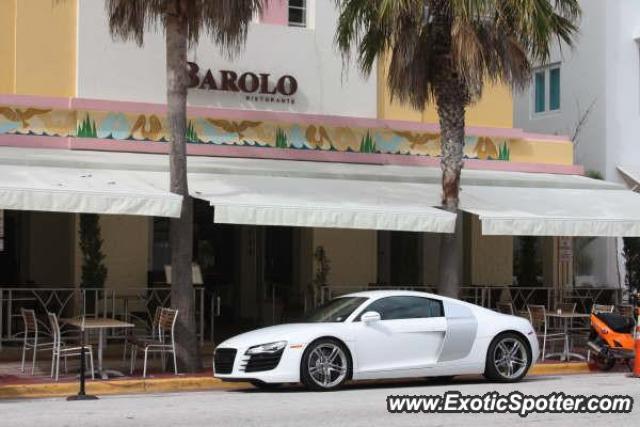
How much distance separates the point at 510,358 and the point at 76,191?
6293mm

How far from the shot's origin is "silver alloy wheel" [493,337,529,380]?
47.2ft

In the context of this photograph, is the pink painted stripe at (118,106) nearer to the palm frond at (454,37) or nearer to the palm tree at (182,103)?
the palm tree at (182,103)

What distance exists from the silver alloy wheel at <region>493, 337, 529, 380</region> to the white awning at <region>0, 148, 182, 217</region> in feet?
15.7

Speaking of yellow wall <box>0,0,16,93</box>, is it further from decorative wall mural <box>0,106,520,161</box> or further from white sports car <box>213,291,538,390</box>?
white sports car <box>213,291,538,390</box>

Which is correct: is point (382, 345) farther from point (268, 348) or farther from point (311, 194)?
point (311, 194)

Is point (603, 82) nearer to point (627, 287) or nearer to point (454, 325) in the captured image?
point (627, 287)

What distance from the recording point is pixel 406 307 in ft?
46.2

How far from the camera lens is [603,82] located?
86.4 feet

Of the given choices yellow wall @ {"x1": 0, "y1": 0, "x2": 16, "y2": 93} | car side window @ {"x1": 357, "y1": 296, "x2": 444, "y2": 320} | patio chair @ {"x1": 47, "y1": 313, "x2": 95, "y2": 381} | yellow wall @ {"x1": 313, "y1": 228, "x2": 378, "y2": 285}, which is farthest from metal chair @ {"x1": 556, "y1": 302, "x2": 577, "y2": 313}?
yellow wall @ {"x1": 0, "y1": 0, "x2": 16, "y2": 93}

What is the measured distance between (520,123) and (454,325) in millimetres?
15888

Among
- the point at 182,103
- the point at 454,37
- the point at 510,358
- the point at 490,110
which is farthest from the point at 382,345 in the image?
the point at 490,110

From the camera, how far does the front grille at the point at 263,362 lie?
13.1 m

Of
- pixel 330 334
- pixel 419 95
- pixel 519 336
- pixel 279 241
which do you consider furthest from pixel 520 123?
pixel 330 334

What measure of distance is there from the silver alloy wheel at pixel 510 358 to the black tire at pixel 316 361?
2.23 m
